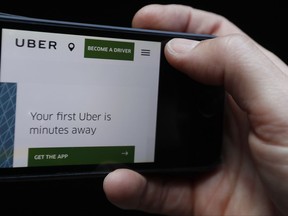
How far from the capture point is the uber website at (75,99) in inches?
19.4

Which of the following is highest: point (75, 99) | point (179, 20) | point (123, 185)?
point (179, 20)

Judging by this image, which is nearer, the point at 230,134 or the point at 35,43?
the point at 35,43

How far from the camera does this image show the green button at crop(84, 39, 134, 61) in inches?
20.4

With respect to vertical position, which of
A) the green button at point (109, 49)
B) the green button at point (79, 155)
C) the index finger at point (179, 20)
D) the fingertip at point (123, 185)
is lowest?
the fingertip at point (123, 185)

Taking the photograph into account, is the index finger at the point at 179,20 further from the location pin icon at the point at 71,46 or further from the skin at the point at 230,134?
the location pin icon at the point at 71,46

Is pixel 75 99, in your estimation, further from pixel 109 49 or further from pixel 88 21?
pixel 88 21

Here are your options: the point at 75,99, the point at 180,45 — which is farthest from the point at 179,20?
the point at 75,99

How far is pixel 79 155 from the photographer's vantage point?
0.53 metres

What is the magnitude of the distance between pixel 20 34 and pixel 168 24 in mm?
229

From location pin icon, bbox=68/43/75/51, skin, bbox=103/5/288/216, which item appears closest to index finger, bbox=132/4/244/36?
skin, bbox=103/5/288/216

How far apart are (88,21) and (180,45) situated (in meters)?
0.20

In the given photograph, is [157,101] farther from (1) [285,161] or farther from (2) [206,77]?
(1) [285,161]

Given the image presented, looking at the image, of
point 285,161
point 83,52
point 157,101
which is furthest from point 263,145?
point 83,52

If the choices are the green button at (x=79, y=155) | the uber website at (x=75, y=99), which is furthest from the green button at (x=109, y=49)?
the green button at (x=79, y=155)
